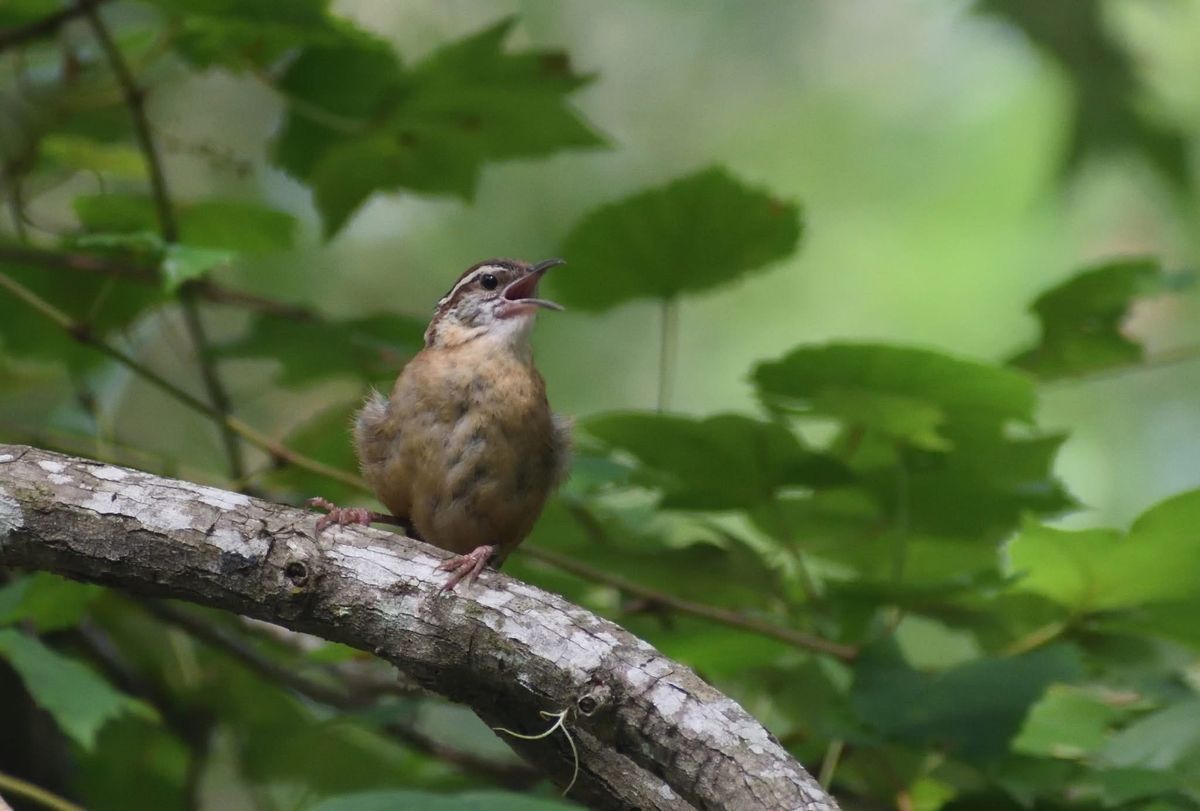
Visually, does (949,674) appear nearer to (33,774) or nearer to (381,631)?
(381,631)

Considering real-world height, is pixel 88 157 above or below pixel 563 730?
above

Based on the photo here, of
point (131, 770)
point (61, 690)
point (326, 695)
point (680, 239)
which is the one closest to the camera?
point (61, 690)

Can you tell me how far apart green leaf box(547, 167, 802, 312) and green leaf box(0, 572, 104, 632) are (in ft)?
5.66

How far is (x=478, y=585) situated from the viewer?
113 inches

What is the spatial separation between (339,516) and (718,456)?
1.11m

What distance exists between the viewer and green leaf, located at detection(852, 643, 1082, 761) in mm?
3266

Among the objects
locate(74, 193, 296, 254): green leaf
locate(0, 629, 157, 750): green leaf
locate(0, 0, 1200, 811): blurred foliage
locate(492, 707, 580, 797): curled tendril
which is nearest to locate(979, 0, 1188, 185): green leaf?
locate(0, 0, 1200, 811): blurred foliage

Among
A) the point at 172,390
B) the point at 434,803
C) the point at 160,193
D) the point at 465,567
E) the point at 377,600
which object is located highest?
the point at 160,193

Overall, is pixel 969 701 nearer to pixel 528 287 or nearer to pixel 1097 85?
pixel 528 287

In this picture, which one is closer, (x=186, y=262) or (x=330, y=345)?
(x=186, y=262)

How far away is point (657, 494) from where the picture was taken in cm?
429

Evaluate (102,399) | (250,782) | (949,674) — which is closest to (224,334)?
(102,399)

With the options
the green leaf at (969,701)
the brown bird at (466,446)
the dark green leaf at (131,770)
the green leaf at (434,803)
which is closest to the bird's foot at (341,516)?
the brown bird at (466,446)

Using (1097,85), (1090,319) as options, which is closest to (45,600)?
(1090,319)
